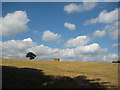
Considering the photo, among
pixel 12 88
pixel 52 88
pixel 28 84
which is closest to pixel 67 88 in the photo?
pixel 52 88

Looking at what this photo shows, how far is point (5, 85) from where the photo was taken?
14281mm

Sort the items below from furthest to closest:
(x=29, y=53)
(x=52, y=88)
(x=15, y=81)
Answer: (x=29, y=53)
(x=15, y=81)
(x=52, y=88)

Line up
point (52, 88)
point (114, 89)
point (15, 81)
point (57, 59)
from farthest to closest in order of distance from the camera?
point (57, 59) < point (114, 89) < point (15, 81) < point (52, 88)

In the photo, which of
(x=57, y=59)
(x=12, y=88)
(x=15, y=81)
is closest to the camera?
(x=12, y=88)

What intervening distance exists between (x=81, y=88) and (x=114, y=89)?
442 cm

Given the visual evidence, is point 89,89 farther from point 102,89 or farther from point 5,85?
point 5,85

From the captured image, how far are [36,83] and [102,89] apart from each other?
751 cm

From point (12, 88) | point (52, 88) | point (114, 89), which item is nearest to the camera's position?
point (12, 88)

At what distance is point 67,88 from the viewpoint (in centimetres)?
1523

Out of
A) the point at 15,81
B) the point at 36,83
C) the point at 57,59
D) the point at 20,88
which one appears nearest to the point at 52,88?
the point at 36,83

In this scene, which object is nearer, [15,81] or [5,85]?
[5,85]

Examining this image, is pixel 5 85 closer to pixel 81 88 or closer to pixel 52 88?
pixel 52 88

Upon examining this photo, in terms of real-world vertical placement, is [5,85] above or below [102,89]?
above

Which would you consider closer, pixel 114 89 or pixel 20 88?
pixel 20 88
